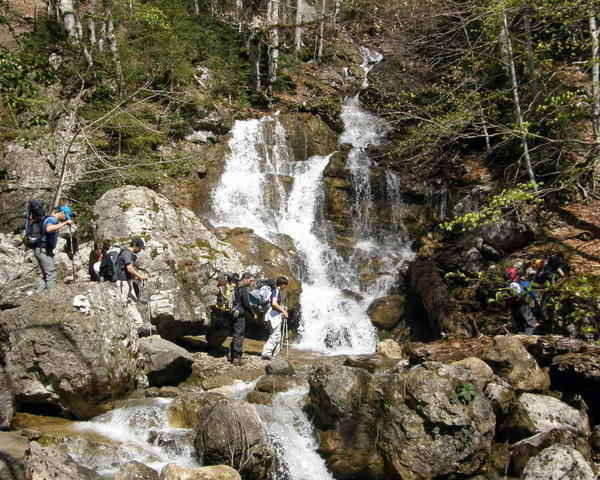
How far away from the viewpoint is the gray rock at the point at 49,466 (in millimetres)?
4148

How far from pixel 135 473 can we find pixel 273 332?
456 cm

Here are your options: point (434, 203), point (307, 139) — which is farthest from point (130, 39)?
point (434, 203)

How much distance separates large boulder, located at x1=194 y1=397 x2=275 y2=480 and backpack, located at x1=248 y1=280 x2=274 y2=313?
2821mm

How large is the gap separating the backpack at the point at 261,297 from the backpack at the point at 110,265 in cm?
289

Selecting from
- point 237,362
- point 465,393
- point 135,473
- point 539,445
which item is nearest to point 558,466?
point 539,445

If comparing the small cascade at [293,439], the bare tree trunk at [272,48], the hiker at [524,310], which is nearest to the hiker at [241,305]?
the small cascade at [293,439]

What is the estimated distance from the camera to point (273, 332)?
9312 millimetres

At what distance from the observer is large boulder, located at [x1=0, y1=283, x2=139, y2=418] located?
659cm

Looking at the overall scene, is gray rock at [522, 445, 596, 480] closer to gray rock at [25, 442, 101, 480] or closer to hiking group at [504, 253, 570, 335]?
hiking group at [504, 253, 570, 335]

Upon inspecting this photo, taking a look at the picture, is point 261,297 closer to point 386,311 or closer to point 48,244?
point 48,244

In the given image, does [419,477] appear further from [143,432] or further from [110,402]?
[110,402]

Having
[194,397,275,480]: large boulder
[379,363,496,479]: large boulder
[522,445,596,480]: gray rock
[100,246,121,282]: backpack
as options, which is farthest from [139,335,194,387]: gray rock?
[522,445,596,480]: gray rock

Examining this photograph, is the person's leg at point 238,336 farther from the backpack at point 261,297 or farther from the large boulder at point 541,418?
the large boulder at point 541,418

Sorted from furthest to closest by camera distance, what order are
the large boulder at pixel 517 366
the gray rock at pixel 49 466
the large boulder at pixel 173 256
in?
the large boulder at pixel 173 256, the large boulder at pixel 517 366, the gray rock at pixel 49 466
